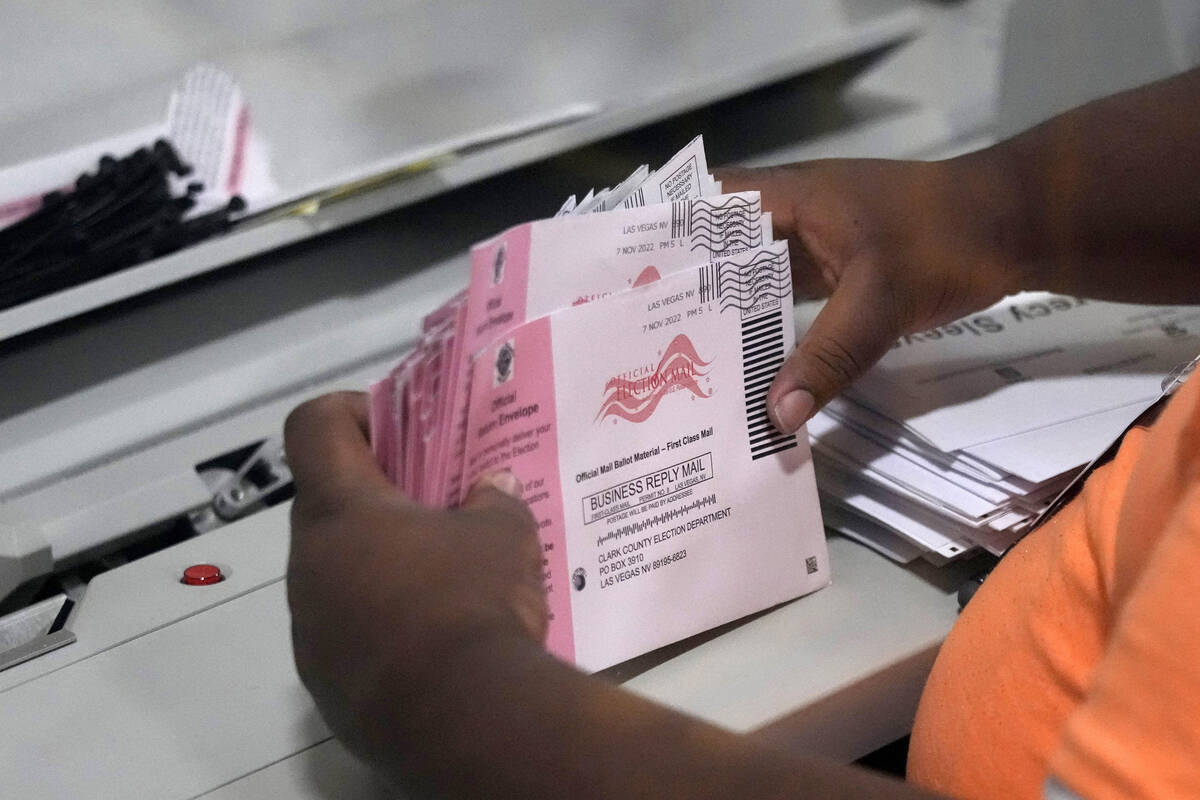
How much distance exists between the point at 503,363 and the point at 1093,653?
0.94 ft

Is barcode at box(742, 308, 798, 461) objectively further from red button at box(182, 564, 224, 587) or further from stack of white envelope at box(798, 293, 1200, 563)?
red button at box(182, 564, 224, 587)

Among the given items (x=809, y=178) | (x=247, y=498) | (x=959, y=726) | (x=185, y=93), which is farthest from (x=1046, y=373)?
(x=185, y=93)

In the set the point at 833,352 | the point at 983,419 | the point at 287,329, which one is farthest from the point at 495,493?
the point at 287,329

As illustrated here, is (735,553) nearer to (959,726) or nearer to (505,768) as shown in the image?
(959,726)

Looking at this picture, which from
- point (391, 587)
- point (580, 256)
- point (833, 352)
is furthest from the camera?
point (833, 352)

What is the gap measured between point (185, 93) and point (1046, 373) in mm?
933

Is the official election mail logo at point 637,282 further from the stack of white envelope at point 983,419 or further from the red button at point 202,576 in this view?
the red button at point 202,576

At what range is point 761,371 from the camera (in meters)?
0.63

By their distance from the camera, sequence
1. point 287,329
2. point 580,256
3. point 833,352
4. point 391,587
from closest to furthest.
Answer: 1. point 391,587
2. point 580,256
3. point 833,352
4. point 287,329

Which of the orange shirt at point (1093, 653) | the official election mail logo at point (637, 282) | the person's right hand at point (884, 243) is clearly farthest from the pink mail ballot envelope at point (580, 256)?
the orange shirt at point (1093, 653)

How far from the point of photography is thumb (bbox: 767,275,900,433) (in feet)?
2.06

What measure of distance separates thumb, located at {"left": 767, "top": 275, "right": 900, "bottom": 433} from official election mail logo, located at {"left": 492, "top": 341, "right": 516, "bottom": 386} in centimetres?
18

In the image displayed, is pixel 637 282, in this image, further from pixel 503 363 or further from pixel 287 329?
pixel 287 329

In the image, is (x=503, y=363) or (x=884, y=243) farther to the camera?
(x=884, y=243)
